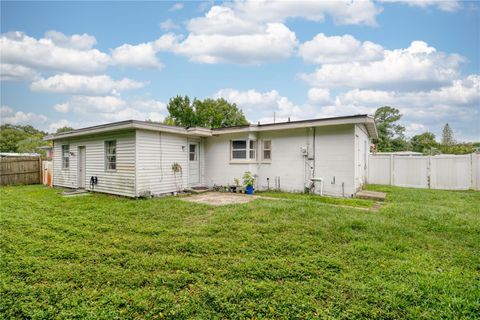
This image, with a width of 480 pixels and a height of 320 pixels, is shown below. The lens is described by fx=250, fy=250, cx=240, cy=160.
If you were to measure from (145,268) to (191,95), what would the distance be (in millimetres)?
29862

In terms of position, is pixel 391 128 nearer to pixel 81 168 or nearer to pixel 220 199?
pixel 220 199

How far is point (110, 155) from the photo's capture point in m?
10.4

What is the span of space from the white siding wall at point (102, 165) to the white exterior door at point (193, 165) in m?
2.94

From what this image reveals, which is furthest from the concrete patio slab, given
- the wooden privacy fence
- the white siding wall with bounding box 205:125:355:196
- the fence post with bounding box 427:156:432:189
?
the wooden privacy fence

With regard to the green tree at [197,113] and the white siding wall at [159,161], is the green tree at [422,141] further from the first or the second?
the white siding wall at [159,161]

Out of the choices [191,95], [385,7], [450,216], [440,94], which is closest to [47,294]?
[450,216]

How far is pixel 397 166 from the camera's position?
13.5m

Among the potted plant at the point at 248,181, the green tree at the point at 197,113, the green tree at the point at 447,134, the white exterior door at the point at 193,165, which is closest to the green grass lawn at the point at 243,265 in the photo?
the potted plant at the point at 248,181

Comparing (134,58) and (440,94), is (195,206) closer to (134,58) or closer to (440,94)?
(134,58)

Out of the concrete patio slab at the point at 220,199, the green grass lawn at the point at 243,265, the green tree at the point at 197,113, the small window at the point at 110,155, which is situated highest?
the green tree at the point at 197,113

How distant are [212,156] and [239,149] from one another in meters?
1.56

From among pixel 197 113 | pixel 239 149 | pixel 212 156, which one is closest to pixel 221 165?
pixel 212 156

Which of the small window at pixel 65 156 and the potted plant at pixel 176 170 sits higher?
the small window at pixel 65 156

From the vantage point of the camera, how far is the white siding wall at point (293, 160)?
9492mm
